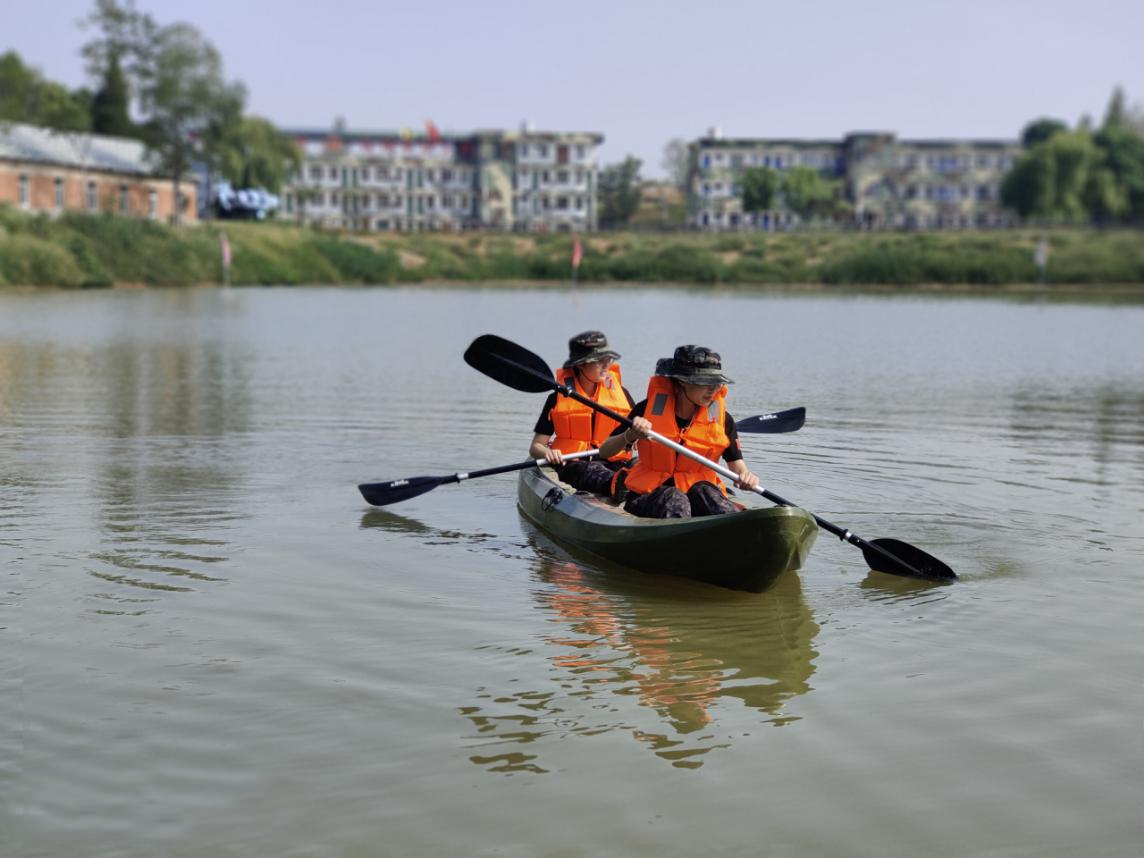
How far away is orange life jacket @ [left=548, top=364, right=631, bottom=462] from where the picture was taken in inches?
422

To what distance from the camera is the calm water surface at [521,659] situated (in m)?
5.16

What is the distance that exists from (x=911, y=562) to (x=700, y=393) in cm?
185

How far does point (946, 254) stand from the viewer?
2803 inches

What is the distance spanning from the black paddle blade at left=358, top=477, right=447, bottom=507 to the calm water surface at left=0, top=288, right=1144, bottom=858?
0.16 meters

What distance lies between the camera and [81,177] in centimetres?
6862

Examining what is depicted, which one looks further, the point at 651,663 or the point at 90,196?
the point at 90,196

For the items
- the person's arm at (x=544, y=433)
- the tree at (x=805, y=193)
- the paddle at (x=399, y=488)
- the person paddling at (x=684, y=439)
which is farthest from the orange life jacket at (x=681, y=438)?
the tree at (x=805, y=193)

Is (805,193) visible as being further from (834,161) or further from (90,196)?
(90,196)

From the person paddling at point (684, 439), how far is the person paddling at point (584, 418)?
3.91ft

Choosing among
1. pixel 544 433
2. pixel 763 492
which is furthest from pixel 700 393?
pixel 544 433

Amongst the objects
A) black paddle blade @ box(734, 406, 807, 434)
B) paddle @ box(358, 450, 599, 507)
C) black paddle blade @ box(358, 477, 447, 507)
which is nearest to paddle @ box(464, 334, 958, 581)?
black paddle blade @ box(734, 406, 807, 434)

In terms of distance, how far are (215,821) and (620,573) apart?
4470 mm

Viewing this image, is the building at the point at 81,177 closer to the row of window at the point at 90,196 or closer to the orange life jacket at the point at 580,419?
the row of window at the point at 90,196

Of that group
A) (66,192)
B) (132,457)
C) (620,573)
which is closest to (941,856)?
(620,573)
